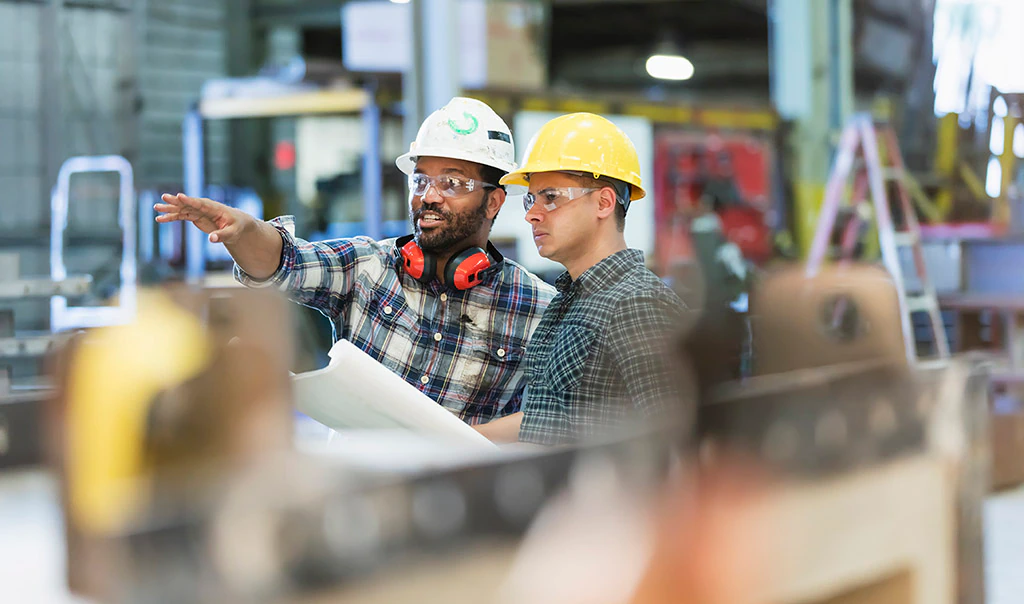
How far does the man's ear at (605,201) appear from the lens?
2373 mm

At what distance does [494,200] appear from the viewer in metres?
2.70

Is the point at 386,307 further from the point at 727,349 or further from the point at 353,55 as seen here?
the point at 353,55

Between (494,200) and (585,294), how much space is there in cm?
54

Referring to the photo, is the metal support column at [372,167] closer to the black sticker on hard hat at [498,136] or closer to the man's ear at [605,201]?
the black sticker on hard hat at [498,136]

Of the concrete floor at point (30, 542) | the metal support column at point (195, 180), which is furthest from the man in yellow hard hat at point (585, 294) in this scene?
the metal support column at point (195, 180)

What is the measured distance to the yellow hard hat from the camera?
2.38 metres

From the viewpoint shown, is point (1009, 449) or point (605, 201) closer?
point (605, 201)

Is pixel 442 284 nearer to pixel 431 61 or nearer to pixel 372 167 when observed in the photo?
pixel 431 61

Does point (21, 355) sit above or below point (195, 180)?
below

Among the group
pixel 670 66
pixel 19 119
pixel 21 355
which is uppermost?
pixel 670 66

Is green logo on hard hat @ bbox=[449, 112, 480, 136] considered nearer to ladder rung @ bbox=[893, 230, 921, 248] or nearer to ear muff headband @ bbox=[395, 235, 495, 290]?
ear muff headband @ bbox=[395, 235, 495, 290]

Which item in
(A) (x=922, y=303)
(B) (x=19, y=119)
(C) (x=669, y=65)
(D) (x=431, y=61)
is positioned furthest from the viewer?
(C) (x=669, y=65)

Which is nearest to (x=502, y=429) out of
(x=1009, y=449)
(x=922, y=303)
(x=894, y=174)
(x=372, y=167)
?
(x=1009, y=449)

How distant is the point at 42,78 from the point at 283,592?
41.4 feet
